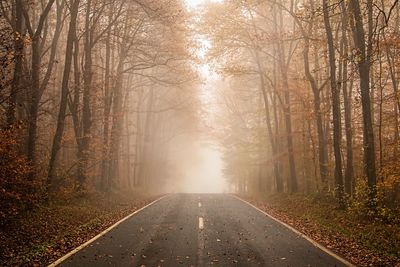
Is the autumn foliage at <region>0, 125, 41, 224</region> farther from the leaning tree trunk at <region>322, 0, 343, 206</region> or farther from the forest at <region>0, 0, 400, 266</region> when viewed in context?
the leaning tree trunk at <region>322, 0, 343, 206</region>

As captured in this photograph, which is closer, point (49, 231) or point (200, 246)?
point (200, 246)

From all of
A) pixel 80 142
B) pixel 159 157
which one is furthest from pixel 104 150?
pixel 159 157

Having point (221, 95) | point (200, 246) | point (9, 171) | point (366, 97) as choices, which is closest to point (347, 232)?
point (366, 97)

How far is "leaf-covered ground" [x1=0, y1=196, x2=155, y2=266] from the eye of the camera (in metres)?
8.92

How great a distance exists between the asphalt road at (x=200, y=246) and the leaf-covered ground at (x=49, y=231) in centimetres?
63

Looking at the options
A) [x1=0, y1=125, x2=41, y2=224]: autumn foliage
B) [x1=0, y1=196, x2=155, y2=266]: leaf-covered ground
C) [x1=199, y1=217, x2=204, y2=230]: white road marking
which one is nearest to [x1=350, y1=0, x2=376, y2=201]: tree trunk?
[x1=199, y1=217, x2=204, y2=230]: white road marking

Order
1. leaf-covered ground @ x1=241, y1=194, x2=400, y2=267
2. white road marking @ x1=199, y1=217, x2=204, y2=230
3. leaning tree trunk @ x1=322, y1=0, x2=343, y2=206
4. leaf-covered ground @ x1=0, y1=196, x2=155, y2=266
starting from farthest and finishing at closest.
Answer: leaning tree trunk @ x1=322, y1=0, x2=343, y2=206 → white road marking @ x1=199, y1=217, x2=204, y2=230 → leaf-covered ground @ x1=241, y1=194, x2=400, y2=267 → leaf-covered ground @ x1=0, y1=196, x2=155, y2=266

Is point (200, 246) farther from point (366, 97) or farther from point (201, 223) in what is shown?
point (366, 97)

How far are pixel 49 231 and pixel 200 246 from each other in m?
4.58

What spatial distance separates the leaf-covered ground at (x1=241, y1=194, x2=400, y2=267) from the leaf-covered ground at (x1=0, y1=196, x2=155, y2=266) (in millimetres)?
6494

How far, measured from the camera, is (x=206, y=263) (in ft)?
27.4

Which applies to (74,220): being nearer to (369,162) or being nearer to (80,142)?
(80,142)

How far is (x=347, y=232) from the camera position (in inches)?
471

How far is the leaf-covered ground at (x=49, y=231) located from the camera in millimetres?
8922
